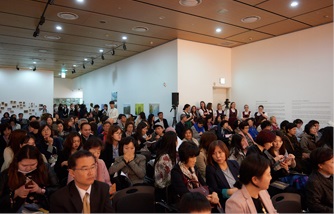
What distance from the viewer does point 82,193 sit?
1974mm

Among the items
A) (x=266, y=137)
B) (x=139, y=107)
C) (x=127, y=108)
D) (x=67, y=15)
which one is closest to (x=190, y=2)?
(x=67, y=15)

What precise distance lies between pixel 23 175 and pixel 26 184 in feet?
0.46

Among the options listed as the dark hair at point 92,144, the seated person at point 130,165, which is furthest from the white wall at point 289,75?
the dark hair at point 92,144

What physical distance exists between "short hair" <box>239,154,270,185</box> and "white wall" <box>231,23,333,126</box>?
23.1ft

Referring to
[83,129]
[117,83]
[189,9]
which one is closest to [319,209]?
[83,129]

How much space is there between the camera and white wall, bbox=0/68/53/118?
50.3 ft

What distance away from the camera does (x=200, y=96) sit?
386 inches

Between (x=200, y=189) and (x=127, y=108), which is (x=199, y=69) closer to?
(x=127, y=108)

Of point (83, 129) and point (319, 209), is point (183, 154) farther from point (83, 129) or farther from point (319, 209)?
point (83, 129)

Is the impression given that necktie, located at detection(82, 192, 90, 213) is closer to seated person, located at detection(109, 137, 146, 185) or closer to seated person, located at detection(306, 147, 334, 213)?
seated person, located at detection(109, 137, 146, 185)

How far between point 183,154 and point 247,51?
8395mm

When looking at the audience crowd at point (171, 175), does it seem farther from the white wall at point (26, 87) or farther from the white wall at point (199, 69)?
the white wall at point (26, 87)

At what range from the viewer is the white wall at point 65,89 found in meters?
21.0

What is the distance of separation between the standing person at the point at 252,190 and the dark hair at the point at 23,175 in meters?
1.93
